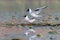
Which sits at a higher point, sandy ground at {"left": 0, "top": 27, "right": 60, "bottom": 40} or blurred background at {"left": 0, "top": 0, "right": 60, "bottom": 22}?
sandy ground at {"left": 0, "top": 27, "right": 60, "bottom": 40}

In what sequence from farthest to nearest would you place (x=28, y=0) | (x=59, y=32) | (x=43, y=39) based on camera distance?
(x=28, y=0) → (x=59, y=32) → (x=43, y=39)

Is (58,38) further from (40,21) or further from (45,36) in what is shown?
(40,21)

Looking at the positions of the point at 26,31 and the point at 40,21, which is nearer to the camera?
the point at 26,31

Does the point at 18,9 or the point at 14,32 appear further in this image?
the point at 18,9

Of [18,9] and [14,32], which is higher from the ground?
[14,32]

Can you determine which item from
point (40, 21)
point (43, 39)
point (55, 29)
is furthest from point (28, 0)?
point (43, 39)

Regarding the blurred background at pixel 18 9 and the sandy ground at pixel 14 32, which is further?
the blurred background at pixel 18 9

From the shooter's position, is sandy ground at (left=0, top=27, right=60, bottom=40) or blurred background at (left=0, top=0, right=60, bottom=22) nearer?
sandy ground at (left=0, top=27, right=60, bottom=40)

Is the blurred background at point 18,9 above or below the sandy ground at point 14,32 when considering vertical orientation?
below

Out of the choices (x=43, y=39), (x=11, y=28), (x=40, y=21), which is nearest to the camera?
(x=43, y=39)
